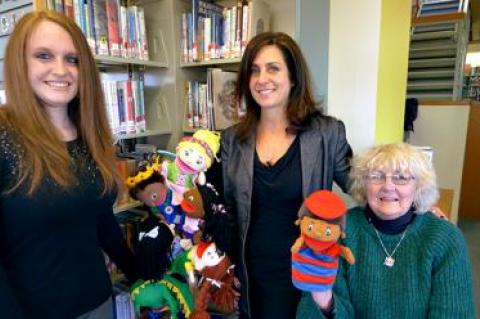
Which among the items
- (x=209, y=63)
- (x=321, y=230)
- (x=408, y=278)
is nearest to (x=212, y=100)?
(x=209, y=63)

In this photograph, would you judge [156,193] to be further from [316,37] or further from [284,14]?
[284,14]

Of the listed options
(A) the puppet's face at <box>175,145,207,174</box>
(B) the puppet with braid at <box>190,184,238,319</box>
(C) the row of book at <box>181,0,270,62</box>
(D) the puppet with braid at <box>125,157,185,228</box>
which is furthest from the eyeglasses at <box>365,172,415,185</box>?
(C) the row of book at <box>181,0,270,62</box>

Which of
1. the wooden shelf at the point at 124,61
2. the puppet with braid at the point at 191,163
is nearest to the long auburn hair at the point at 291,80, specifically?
the puppet with braid at the point at 191,163

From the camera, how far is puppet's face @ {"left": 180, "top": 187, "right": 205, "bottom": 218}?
4.55 ft

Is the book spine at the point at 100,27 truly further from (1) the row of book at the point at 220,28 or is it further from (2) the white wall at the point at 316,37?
(2) the white wall at the point at 316,37

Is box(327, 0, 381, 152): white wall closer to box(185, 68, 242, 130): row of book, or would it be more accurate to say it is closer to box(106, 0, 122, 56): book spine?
box(185, 68, 242, 130): row of book

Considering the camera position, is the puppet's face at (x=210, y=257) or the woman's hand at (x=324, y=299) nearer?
the woman's hand at (x=324, y=299)

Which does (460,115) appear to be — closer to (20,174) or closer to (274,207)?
(274,207)

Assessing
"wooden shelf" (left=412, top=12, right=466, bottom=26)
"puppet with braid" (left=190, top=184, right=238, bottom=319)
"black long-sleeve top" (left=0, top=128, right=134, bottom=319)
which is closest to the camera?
"black long-sleeve top" (left=0, top=128, right=134, bottom=319)

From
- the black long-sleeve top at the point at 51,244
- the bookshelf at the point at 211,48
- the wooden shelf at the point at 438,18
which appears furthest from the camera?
the wooden shelf at the point at 438,18

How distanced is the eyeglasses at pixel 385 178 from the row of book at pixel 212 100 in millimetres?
958

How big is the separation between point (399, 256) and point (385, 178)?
9.4 inches

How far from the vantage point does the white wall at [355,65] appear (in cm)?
173

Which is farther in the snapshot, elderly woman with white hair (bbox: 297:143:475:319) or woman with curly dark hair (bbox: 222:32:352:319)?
woman with curly dark hair (bbox: 222:32:352:319)
